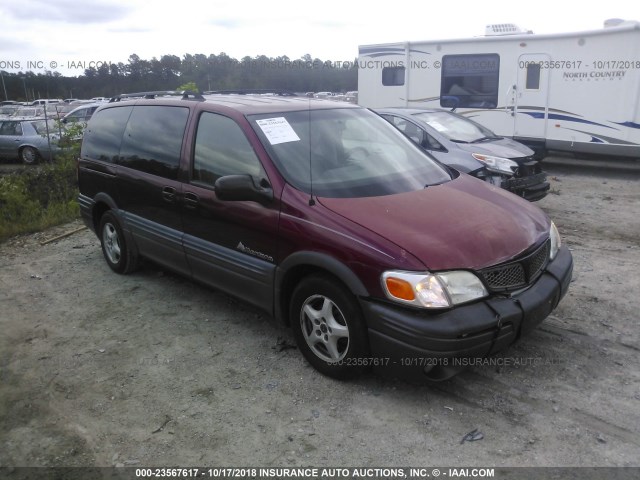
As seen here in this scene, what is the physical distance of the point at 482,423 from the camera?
319cm

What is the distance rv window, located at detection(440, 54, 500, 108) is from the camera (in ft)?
39.1

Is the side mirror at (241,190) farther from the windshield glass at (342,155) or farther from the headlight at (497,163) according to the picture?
the headlight at (497,163)

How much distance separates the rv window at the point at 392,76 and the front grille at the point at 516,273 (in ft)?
33.4

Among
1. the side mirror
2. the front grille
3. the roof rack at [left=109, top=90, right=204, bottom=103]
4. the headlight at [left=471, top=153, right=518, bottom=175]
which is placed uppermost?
the roof rack at [left=109, top=90, right=204, bottom=103]

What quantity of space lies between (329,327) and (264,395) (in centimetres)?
61

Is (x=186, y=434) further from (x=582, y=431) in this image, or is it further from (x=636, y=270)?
(x=636, y=270)

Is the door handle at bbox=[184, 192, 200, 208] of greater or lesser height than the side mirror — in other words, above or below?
below

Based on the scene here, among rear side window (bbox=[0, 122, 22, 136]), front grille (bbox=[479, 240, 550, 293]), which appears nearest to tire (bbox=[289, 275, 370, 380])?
front grille (bbox=[479, 240, 550, 293])

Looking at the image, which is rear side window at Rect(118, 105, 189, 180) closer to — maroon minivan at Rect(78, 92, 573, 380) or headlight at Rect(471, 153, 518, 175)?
maroon minivan at Rect(78, 92, 573, 380)

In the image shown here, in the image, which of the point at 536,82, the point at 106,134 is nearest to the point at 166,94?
the point at 106,134

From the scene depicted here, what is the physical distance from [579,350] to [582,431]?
99 centimetres

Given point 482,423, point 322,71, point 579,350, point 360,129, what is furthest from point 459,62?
point 482,423

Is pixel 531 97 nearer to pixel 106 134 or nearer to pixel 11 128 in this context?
pixel 106 134

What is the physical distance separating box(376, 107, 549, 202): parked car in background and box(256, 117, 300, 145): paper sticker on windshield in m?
3.56
